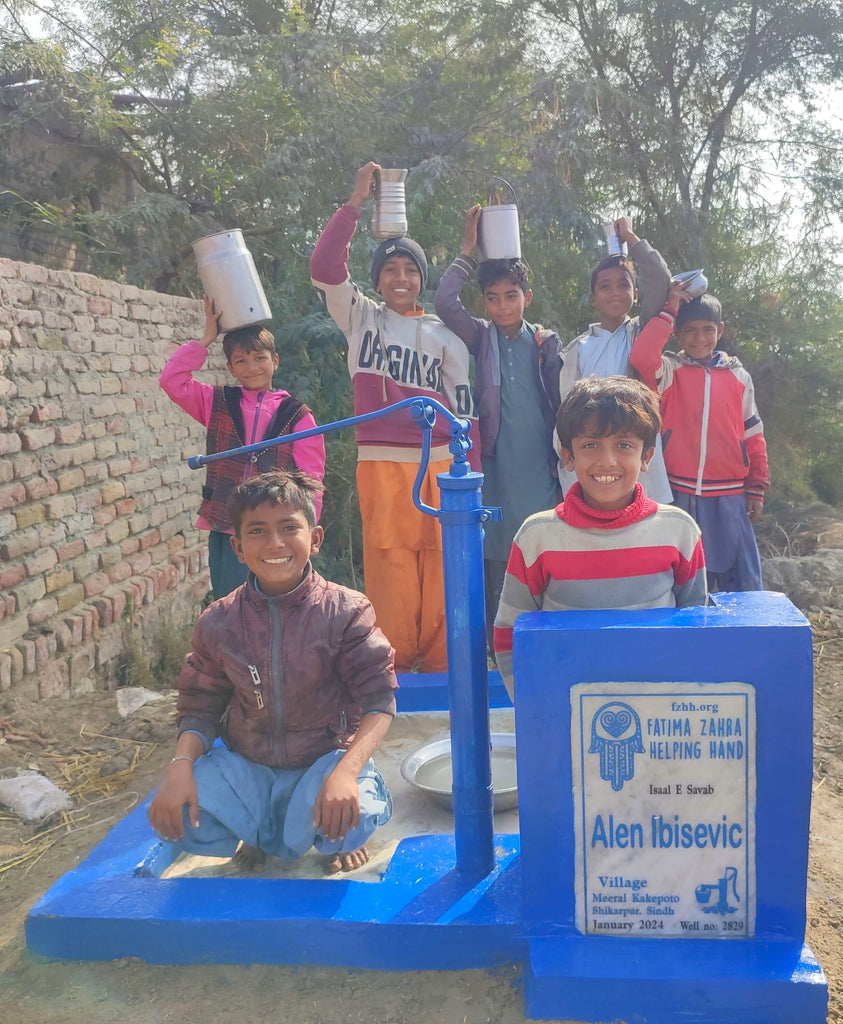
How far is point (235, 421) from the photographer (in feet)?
9.98

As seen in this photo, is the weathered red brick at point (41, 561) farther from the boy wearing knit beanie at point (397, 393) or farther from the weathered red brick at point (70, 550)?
the boy wearing knit beanie at point (397, 393)

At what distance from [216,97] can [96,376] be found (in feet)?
13.2

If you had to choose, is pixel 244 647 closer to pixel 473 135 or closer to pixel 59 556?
pixel 59 556

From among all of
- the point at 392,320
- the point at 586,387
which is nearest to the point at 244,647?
the point at 586,387

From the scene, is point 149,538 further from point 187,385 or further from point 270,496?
point 270,496

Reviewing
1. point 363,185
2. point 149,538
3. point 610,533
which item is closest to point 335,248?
point 363,185

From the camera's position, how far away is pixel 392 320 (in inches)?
131

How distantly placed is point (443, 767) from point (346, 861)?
65 cm

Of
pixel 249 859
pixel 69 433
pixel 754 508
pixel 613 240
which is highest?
pixel 613 240

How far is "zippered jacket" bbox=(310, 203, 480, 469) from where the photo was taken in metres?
3.29

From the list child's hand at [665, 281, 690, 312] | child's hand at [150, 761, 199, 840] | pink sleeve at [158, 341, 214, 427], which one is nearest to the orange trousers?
pink sleeve at [158, 341, 214, 427]

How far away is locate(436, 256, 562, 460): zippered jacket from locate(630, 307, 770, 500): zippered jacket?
16.2 inches

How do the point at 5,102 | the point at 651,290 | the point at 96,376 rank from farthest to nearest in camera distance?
the point at 5,102
the point at 96,376
the point at 651,290

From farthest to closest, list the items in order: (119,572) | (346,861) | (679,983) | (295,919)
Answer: (119,572)
(346,861)
(295,919)
(679,983)
